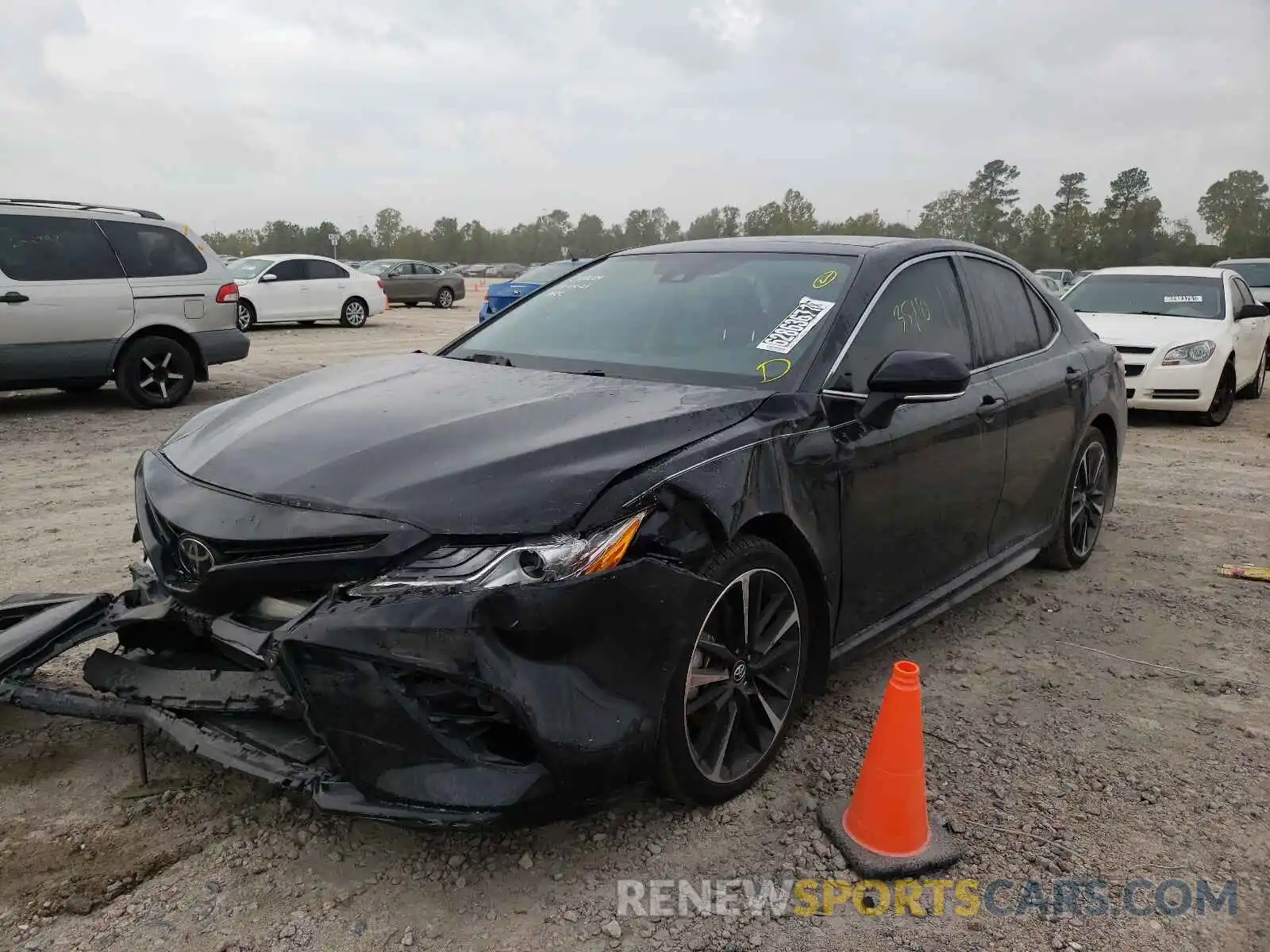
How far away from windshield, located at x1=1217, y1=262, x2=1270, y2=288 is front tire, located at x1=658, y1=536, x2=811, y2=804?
16203 mm

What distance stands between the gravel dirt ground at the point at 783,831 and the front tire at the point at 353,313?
16.2 m

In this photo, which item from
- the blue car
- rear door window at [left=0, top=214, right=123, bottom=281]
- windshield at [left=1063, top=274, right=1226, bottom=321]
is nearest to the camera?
rear door window at [left=0, top=214, right=123, bottom=281]

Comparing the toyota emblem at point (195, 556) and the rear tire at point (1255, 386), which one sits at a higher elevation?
the toyota emblem at point (195, 556)

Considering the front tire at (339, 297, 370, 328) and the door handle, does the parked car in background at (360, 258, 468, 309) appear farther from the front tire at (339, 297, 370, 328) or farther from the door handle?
the door handle

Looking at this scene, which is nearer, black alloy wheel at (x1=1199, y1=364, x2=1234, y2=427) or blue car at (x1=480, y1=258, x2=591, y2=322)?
black alloy wheel at (x1=1199, y1=364, x2=1234, y2=427)

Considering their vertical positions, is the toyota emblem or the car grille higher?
the car grille

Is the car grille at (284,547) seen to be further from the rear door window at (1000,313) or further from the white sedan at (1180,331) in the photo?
the white sedan at (1180,331)

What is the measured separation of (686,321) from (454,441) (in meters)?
1.23

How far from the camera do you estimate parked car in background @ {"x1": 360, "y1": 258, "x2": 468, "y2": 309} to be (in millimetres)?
28031

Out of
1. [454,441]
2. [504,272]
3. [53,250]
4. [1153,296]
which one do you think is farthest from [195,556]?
[504,272]

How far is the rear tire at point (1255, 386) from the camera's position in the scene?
37.2 ft

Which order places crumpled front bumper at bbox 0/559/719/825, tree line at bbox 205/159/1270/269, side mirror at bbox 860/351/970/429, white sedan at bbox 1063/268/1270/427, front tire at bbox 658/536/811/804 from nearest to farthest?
crumpled front bumper at bbox 0/559/719/825
front tire at bbox 658/536/811/804
side mirror at bbox 860/351/970/429
white sedan at bbox 1063/268/1270/427
tree line at bbox 205/159/1270/269

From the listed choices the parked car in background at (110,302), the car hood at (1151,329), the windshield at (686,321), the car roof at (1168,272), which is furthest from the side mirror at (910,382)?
the car roof at (1168,272)

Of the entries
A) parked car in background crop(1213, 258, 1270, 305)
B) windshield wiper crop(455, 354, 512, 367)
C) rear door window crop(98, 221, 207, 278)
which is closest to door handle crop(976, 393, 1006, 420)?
windshield wiper crop(455, 354, 512, 367)
